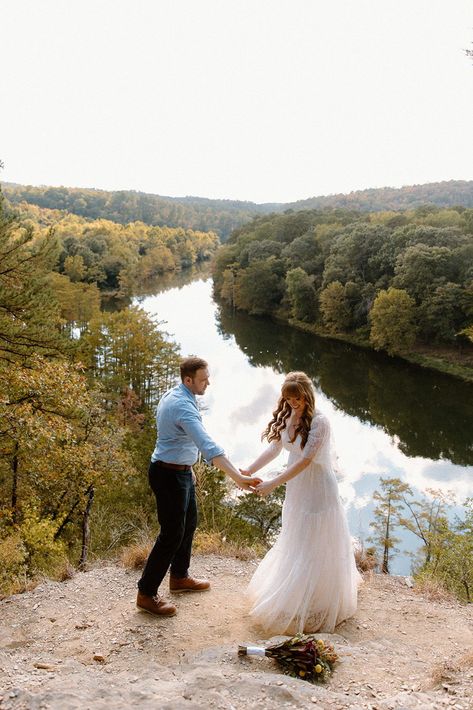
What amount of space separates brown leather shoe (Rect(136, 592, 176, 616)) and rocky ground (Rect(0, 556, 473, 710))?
0.21 ft

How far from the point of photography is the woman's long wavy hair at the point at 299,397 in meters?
4.20

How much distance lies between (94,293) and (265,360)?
14.6 meters

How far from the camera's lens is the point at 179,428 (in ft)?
13.6

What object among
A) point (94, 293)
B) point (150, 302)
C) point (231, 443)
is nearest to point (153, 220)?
point (150, 302)

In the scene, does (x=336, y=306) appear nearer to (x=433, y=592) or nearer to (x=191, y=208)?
(x=433, y=592)

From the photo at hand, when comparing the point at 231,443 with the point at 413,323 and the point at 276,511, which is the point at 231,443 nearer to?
the point at 276,511

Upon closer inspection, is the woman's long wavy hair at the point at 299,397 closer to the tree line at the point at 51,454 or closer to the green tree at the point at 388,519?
the tree line at the point at 51,454

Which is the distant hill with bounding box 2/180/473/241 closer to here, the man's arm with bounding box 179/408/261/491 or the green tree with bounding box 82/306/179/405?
the green tree with bounding box 82/306/179/405

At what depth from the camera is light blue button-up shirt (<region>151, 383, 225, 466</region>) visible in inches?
160

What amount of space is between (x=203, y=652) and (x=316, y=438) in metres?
1.73

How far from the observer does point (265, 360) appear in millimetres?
40500

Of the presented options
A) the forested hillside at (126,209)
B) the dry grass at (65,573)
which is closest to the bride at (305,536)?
the dry grass at (65,573)

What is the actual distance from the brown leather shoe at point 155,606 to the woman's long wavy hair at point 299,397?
1.64m

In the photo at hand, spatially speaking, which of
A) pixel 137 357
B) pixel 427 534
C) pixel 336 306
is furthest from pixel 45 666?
pixel 336 306
